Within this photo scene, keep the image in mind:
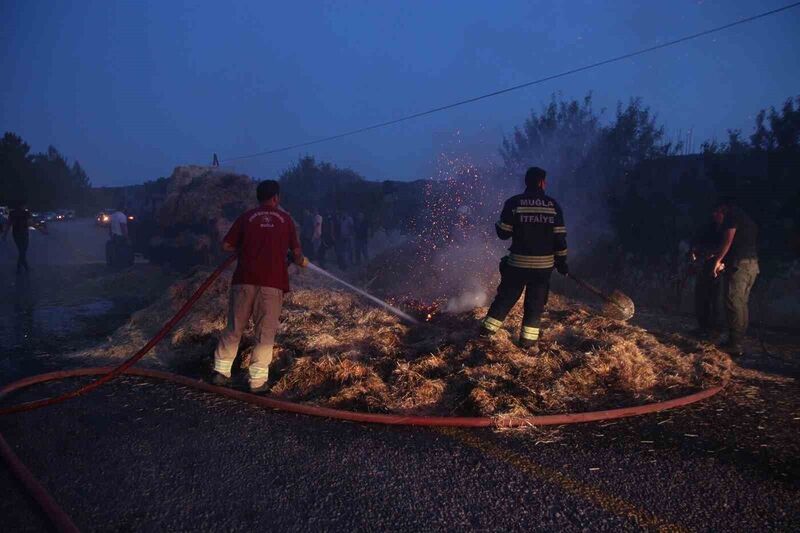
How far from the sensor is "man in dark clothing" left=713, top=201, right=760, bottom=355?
6346 mm

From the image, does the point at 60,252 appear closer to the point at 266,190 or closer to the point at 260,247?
the point at 266,190

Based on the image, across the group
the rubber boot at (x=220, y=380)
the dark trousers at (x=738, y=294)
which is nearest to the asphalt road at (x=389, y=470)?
the rubber boot at (x=220, y=380)

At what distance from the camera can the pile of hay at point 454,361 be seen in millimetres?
4535

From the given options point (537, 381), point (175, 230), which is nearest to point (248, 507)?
point (537, 381)

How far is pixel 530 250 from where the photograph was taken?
5.63 m

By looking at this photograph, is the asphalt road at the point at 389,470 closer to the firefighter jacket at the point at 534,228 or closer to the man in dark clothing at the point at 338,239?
the firefighter jacket at the point at 534,228

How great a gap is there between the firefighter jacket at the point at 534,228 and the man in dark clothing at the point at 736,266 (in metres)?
2.28

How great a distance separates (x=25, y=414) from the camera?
4332 millimetres

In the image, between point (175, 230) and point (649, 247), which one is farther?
point (175, 230)

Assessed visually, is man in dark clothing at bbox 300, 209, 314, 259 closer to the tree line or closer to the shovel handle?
the shovel handle

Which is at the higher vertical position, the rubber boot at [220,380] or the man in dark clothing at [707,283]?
the man in dark clothing at [707,283]

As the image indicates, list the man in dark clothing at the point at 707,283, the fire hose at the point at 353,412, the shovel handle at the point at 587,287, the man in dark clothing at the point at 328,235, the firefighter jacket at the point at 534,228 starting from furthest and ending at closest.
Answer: the man in dark clothing at the point at 328,235
the man in dark clothing at the point at 707,283
the shovel handle at the point at 587,287
the firefighter jacket at the point at 534,228
the fire hose at the point at 353,412

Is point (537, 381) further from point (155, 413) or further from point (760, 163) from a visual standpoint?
point (760, 163)

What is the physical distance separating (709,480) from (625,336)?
108 inches
